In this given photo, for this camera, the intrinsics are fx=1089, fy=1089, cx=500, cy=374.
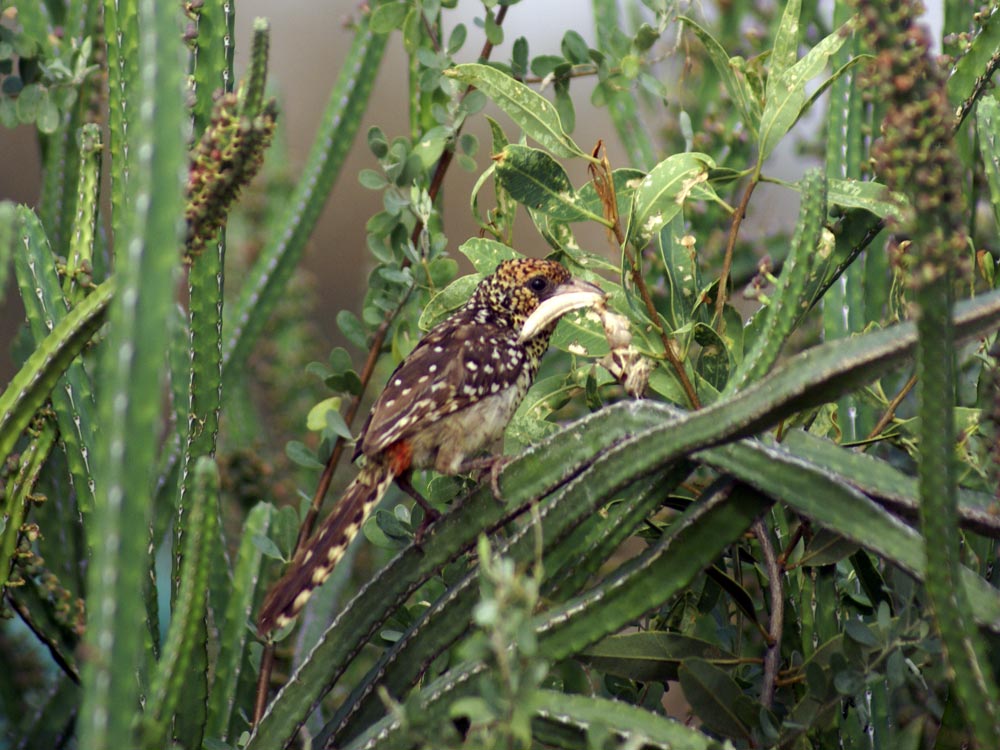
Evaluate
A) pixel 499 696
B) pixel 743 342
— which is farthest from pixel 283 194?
pixel 499 696

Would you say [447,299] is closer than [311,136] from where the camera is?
Yes

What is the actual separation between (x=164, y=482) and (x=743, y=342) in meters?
0.98

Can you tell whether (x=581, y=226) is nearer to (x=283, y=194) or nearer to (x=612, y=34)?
(x=283, y=194)

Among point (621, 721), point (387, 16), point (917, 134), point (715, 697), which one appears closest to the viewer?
point (917, 134)

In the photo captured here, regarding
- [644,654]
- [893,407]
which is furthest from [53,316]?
[893,407]

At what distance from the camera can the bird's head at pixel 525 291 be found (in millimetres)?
1505

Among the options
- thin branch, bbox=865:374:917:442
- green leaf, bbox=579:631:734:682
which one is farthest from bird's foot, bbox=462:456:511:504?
thin branch, bbox=865:374:917:442

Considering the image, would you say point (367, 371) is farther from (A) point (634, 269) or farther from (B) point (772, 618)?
(B) point (772, 618)

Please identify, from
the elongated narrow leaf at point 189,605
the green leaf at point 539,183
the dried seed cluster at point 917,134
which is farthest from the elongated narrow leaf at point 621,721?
the green leaf at point 539,183

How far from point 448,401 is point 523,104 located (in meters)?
0.43

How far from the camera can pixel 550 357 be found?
2082 mm

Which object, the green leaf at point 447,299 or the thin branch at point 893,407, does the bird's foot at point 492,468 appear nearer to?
the green leaf at point 447,299

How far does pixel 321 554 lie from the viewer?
1.34 metres

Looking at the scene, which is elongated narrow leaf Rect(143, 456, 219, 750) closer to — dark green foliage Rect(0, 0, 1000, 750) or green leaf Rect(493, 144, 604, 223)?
dark green foliage Rect(0, 0, 1000, 750)
